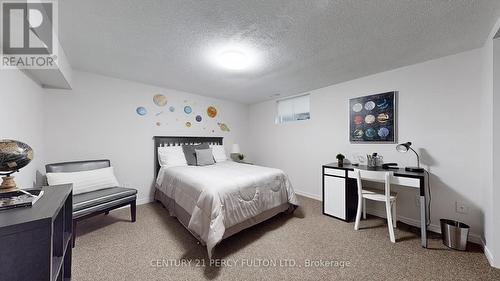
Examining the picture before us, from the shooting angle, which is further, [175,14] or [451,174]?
[451,174]

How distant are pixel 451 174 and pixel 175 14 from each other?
3503mm

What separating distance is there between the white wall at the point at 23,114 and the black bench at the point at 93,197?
30cm

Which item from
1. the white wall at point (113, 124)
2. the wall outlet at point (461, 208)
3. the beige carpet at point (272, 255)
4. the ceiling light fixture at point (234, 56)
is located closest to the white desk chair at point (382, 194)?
the beige carpet at point (272, 255)

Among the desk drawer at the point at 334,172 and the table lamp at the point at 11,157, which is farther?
the desk drawer at the point at 334,172

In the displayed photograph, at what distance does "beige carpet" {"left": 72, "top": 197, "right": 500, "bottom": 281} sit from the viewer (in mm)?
1567

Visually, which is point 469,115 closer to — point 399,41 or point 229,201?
point 399,41

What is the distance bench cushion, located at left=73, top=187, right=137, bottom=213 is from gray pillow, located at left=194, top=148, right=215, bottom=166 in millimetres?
1186

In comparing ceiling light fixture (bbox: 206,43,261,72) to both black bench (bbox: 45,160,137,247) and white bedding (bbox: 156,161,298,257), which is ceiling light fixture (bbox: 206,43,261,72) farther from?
black bench (bbox: 45,160,137,247)

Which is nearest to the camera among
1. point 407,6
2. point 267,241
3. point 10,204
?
point 10,204

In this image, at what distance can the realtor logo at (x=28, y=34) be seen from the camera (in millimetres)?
1273

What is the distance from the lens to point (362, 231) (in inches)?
90.1

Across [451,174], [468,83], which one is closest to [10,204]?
[451,174]

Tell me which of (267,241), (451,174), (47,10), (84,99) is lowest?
(267,241)

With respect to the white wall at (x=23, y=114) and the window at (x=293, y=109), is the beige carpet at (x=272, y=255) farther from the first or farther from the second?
the window at (x=293, y=109)
